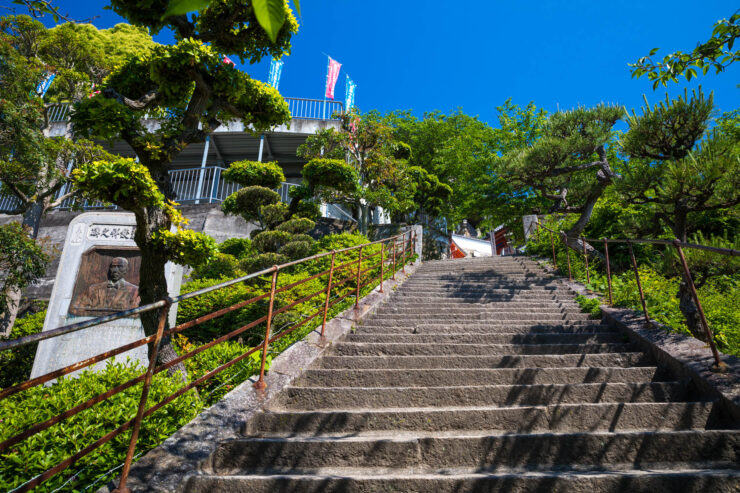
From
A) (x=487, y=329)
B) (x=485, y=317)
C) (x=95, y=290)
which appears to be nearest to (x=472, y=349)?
(x=487, y=329)

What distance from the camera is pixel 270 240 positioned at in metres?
8.74

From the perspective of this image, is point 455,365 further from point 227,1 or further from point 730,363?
point 227,1

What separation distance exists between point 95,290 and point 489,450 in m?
5.99

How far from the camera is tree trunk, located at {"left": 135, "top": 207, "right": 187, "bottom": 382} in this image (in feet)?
13.1

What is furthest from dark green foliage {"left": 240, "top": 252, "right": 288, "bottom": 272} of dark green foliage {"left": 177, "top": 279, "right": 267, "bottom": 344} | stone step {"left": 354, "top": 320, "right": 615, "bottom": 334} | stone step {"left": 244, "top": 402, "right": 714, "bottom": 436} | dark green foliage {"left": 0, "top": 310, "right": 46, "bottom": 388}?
stone step {"left": 244, "top": 402, "right": 714, "bottom": 436}

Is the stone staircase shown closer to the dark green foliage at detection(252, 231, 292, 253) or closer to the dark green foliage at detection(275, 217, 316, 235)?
the dark green foliage at detection(252, 231, 292, 253)

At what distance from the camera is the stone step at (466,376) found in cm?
359

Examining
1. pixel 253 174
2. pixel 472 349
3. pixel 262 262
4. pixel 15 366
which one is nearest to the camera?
pixel 472 349

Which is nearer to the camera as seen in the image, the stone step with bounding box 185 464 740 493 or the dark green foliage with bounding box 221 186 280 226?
the stone step with bounding box 185 464 740 493

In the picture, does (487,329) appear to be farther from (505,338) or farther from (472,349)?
(472,349)

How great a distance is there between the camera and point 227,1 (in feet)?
14.0

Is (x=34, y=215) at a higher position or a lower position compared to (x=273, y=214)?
lower

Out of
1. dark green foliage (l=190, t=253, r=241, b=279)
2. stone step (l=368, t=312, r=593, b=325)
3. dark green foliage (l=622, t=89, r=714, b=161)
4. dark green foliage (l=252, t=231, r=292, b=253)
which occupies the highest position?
dark green foliage (l=622, t=89, r=714, b=161)

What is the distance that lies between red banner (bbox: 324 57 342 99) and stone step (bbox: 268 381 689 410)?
23421mm
